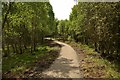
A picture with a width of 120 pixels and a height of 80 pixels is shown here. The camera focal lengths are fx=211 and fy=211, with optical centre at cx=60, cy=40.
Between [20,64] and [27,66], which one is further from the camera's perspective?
[20,64]

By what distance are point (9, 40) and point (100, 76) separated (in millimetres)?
20499

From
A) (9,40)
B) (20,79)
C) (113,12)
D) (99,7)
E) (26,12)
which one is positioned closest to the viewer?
(20,79)

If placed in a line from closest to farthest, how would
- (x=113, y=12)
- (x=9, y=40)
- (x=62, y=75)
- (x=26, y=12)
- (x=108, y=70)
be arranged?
(x=62, y=75)
(x=108, y=70)
(x=113, y=12)
(x=26, y=12)
(x=9, y=40)

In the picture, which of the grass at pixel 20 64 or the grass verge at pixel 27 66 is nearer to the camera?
the grass verge at pixel 27 66

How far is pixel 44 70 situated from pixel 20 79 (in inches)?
128

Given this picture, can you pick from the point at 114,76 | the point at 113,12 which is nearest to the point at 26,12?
the point at 113,12

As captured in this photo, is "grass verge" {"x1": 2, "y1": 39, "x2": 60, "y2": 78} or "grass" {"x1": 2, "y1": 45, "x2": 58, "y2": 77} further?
"grass" {"x1": 2, "y1": 45, "x2": 58, "y2": 77}

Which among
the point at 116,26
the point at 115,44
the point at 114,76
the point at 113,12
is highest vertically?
the point at 113,12

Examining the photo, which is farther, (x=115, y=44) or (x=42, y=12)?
(x=42, y=12)

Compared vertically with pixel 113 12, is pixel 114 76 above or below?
below

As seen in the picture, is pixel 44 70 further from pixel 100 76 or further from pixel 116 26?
pixel 116 26

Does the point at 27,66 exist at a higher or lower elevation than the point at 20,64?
higher

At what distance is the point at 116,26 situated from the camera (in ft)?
66.2

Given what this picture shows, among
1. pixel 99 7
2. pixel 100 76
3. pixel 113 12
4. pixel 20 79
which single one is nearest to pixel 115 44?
pixel 113 12
